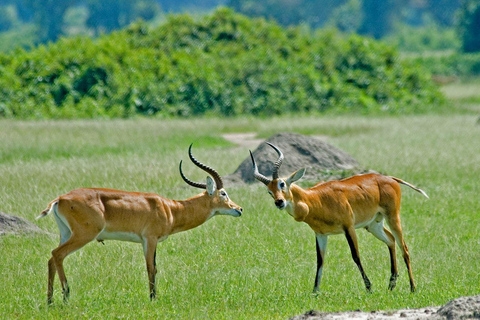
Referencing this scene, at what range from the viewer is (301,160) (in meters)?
14.5

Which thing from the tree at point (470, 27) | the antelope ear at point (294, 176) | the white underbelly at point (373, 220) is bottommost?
the tree at point (470, 27)

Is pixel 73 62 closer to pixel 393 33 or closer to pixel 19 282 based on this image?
pixel 19 282

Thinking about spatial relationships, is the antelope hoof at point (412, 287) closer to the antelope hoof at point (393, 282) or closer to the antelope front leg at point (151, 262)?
the antelope hoof at point (393, 282)

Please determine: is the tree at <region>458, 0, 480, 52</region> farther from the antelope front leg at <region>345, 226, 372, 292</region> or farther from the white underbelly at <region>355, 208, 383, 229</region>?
the antelope front leg at <region>345, 226, 372, 292</region>

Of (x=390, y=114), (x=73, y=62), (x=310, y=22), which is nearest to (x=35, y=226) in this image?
(x=73, y=62)

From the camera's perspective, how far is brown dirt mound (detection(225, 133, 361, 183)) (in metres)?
14.1

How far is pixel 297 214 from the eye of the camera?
776 centimetres

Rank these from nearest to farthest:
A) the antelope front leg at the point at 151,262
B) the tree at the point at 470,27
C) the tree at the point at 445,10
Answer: the antelope front leg at the point at 151,262 → the tree at the point at 470,27 → the tree at the point at 445,10

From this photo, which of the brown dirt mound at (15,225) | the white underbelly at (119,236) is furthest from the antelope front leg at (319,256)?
the brown dirt mound at (15,225)

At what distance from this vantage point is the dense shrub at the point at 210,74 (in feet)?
86.5

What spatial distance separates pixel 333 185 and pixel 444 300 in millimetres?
1657

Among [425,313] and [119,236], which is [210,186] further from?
[425,313]

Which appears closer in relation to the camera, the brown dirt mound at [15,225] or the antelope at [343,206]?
the antelope at [343,206]

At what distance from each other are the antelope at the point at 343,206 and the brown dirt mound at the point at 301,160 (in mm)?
5511
